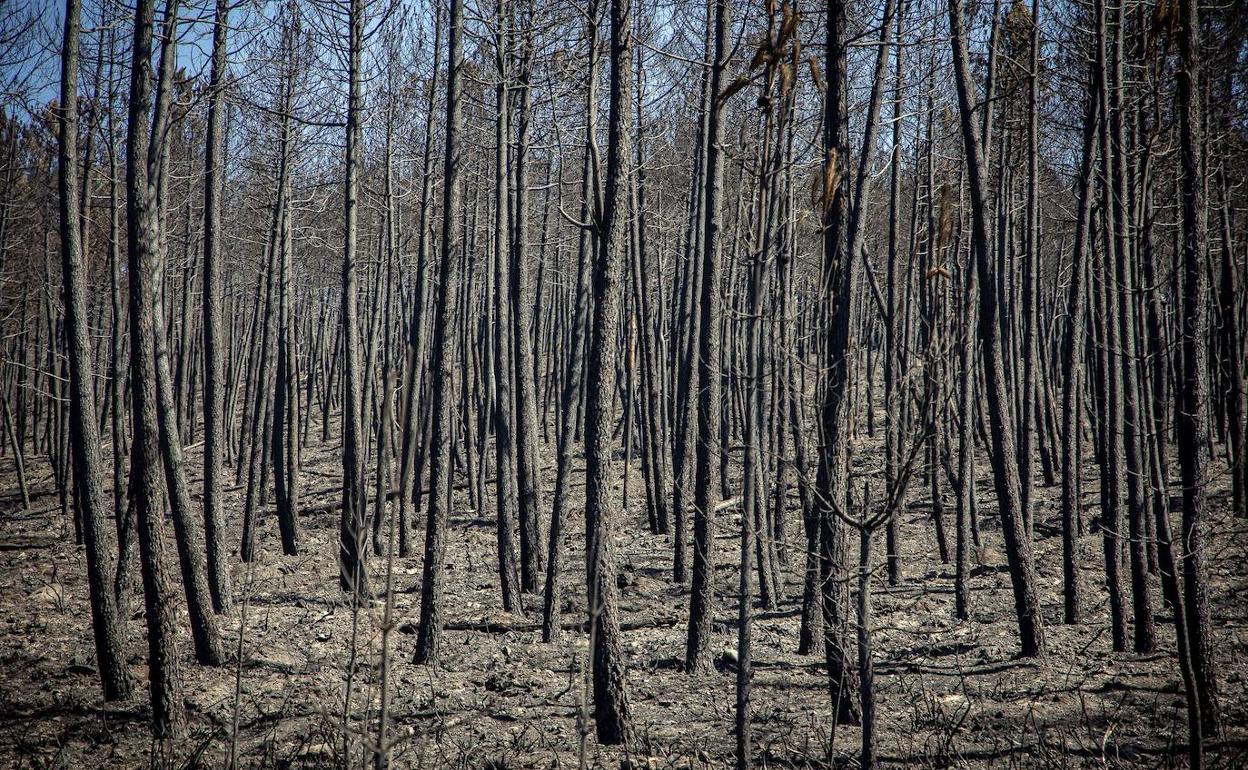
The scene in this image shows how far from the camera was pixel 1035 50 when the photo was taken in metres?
9.71

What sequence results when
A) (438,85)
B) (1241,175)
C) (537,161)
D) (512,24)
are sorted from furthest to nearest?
(537,161)
(1241,175)
(438,85)
(512,24)

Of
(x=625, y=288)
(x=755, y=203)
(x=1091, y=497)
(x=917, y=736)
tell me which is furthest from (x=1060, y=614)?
(x=625, y=288)

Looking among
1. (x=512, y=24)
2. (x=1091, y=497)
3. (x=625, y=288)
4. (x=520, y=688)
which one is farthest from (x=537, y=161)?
(x=1091, y=497)

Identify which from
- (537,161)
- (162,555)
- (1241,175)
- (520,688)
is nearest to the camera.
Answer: (162,555)

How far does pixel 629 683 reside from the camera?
8648 millimetres

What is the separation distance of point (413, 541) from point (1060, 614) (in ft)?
37.8

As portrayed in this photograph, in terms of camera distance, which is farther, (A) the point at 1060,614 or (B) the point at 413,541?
(B) the point at 413,541

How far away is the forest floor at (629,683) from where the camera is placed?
6.36 metres

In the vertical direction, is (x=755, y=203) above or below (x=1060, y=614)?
above

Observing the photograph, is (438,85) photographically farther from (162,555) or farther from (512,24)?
(162,555)

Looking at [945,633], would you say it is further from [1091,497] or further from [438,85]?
[438,85]

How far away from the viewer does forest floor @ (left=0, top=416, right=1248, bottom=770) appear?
20.9 feet

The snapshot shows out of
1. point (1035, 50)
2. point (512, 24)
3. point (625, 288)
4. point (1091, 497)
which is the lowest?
point (1091, 497)

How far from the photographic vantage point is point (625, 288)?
16578 mm
